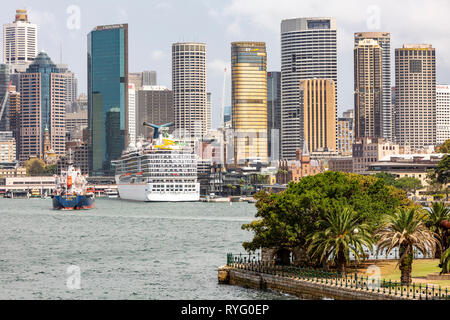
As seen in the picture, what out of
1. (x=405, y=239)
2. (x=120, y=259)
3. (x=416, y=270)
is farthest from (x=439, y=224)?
(x=120, y=259)

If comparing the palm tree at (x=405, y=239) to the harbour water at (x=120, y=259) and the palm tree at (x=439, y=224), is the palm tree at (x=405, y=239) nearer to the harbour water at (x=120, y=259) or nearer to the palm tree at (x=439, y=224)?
the harbour water at (x=120, y=259)

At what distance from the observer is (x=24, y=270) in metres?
83.4

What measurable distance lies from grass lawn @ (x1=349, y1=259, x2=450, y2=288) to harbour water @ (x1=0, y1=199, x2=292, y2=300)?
284 inches

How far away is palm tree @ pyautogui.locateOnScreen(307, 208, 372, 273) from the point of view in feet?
204

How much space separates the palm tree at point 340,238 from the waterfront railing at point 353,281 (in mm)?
1210

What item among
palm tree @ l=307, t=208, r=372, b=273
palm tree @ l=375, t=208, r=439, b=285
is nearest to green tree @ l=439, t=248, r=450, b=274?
palm tree @ l=375, t=208, r=439, b=285

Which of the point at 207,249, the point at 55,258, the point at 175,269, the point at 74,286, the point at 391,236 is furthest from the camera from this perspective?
the point at 207,249

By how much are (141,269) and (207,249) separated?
18759 millimetres

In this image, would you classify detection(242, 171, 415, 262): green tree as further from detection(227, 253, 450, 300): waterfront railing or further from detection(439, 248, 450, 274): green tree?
detection(439, 248, 450, 274): green tree

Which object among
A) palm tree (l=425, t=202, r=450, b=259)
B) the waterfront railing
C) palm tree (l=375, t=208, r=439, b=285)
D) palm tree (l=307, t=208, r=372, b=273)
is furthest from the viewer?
palm tree (l=425, t=202, r=450, b=259)

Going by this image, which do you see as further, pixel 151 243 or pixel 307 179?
pixel 151 243
